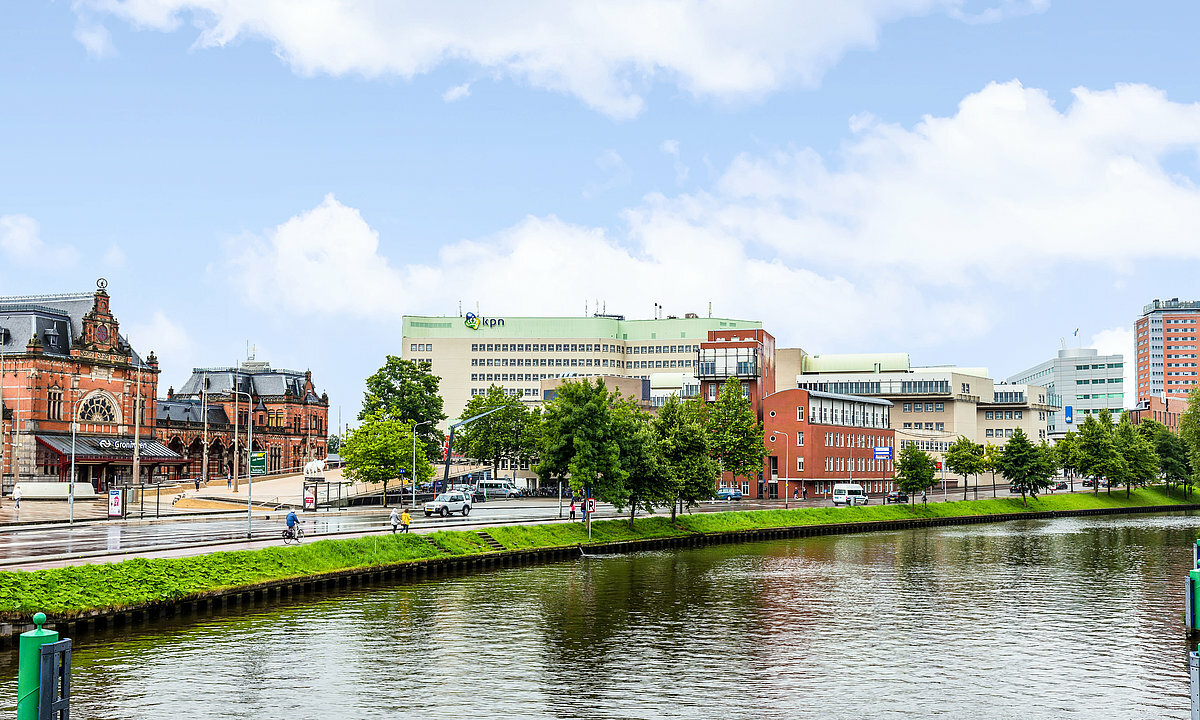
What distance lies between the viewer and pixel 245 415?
188000 millimetres

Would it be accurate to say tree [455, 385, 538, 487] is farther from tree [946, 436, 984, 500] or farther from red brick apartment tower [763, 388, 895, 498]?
tree [946, 436, 984, 500]

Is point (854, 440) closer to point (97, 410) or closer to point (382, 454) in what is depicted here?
point (382, 454)

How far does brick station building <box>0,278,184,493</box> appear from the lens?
122m

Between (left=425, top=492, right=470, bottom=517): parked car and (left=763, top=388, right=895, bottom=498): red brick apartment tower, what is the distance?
58.2m

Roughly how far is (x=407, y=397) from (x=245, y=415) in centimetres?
6453

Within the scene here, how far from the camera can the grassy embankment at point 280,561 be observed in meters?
46.5

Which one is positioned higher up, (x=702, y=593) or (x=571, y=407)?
(x=571, y=407)

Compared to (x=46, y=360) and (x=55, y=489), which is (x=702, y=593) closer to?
(x=55, y=489)

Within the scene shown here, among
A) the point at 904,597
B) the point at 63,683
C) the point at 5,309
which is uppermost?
the point at 5,309

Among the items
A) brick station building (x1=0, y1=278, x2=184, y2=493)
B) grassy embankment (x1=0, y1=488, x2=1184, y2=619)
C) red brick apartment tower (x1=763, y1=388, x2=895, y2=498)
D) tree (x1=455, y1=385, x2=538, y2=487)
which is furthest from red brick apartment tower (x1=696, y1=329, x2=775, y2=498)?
brick station building (x1=0, y1=278, x2=184, y2=493)

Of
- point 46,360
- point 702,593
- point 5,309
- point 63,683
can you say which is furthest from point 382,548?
point 5,309

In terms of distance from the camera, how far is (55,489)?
11362 cm

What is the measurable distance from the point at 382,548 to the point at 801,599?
26.9m

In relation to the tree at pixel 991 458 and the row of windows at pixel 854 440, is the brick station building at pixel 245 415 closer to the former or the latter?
the row of windows at pixel 854 440
